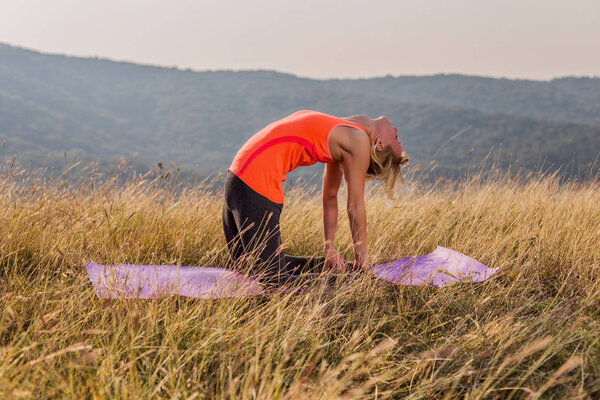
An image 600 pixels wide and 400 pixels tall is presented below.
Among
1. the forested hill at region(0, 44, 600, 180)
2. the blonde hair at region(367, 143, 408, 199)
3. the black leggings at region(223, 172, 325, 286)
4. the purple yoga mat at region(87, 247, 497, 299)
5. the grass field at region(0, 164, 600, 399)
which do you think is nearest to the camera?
the grass field at region(0, 164, 600, 399)

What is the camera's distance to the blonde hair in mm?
3359

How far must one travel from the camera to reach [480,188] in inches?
255

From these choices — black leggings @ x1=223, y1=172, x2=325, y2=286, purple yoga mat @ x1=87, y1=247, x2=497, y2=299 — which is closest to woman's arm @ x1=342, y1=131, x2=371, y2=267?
purple yoga mat @ x1=87, y1=247, x2=497, y2=299

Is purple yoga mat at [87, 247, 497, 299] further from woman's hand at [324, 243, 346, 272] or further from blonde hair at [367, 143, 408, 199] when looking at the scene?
blonde hair at [367, 143, 408, 199]

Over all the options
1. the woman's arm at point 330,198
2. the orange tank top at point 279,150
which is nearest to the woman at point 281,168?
the orange tank top at point 279,150

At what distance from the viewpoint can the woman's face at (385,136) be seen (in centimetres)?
330

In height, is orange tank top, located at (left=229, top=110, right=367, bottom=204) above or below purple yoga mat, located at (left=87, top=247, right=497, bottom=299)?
→ above

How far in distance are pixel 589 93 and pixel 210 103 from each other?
10418cm

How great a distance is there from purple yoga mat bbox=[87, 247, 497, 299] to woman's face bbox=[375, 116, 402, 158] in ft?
2.73

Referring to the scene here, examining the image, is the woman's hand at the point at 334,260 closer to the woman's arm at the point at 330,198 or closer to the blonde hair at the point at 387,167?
the woman's arm at the point at 330,198

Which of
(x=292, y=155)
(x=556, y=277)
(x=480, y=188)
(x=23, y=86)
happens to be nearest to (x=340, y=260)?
(x=292, y=155)

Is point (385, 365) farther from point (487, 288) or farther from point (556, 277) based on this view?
point (556, 277)

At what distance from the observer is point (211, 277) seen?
3.15 m

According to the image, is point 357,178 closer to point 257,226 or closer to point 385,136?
point 385,136
